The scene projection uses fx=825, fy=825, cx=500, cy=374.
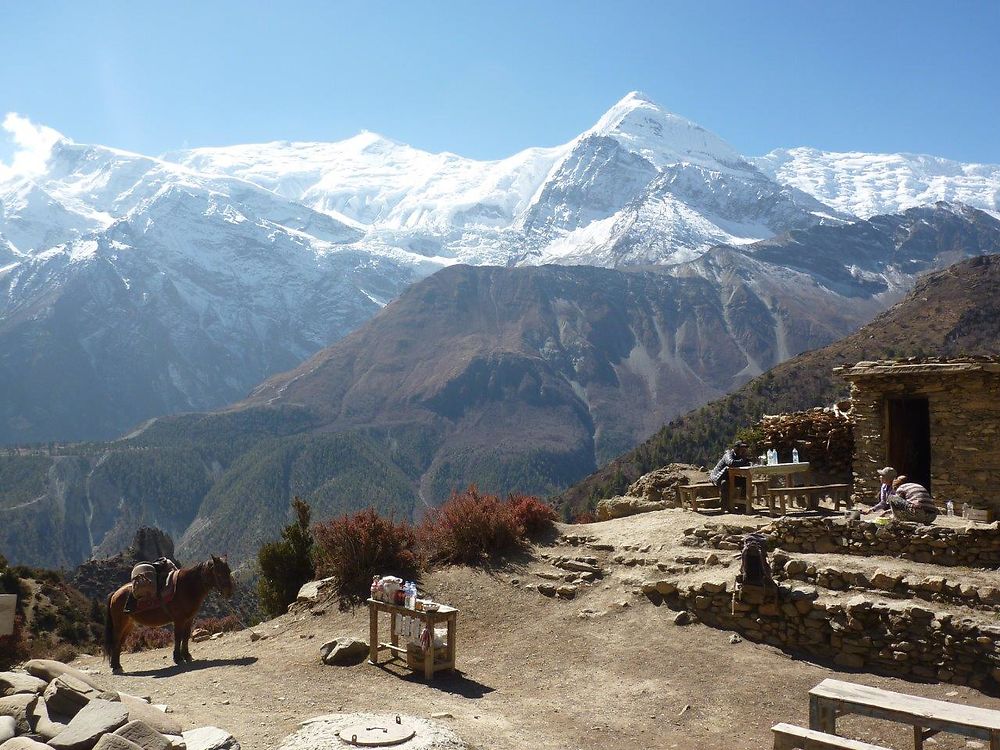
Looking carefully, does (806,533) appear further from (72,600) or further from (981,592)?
(72,600)

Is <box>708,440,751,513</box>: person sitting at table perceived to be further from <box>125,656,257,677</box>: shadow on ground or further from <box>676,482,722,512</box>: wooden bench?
<box>125,656,257,677</box>: shadow on ground

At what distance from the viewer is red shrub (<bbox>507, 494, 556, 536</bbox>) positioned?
16.9 meters

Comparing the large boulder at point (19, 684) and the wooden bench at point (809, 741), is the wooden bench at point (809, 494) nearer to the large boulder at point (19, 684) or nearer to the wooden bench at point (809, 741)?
the wooden bench at point (809, 741)

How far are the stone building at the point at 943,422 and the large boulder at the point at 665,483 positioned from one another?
171 inches

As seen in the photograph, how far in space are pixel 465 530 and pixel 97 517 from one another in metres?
152

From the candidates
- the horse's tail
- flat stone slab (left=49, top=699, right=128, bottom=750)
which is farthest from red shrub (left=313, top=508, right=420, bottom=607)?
flat stone slab (left=49, top=699, right=128, bottom=750)

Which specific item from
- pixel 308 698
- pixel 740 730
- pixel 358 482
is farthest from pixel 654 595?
pixel 358 482

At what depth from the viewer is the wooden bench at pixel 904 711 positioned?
7.16 m

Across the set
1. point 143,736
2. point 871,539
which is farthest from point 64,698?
point 871,539

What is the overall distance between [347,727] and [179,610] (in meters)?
5.45

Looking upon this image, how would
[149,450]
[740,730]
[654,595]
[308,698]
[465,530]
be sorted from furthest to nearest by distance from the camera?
[149,450] → [465,530] → [654,595] → [308,698] → [740,730]

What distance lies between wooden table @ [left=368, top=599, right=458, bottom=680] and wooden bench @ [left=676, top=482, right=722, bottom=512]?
7.60 m

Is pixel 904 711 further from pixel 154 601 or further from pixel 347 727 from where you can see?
pixel 154 601

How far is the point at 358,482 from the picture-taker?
143m
